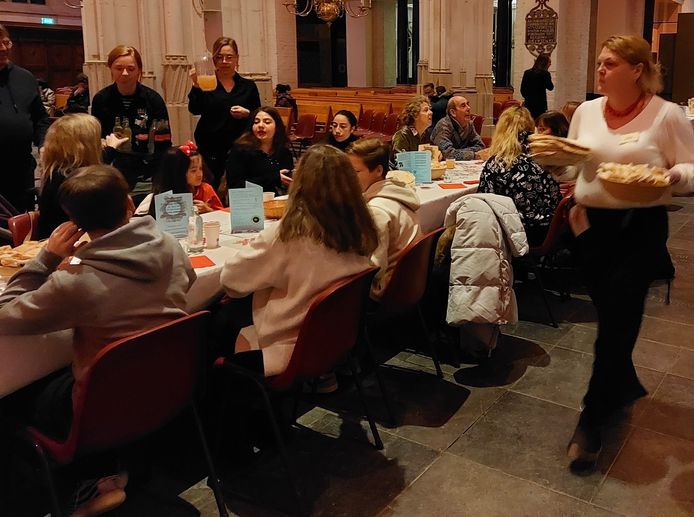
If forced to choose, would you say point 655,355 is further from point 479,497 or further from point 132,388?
point 132,388

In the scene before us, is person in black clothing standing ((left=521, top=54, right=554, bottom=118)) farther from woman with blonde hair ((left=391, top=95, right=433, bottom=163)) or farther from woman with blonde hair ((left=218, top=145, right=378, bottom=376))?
woman with blonde hair ((left=218, top=145, right=378, bottom=376))

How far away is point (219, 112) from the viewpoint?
201 inches

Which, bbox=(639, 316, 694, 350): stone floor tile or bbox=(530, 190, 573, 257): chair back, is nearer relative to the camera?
bbox=(639, 316, 694, 350): stone floor tile

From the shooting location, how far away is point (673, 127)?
2.78m

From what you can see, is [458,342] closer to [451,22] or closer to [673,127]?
[673,127]

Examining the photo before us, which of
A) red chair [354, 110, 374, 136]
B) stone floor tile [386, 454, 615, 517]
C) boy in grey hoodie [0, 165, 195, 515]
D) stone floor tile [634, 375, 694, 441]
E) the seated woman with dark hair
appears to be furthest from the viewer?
red chair [354, 110, 374, 136]

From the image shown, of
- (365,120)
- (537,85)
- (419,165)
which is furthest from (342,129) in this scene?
(365,120)

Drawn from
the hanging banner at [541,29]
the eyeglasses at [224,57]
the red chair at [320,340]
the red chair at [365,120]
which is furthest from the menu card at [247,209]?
the hanging banner at [541,29]

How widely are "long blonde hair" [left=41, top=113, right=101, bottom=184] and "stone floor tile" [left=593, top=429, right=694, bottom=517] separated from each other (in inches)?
106

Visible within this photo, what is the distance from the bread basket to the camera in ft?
12.5

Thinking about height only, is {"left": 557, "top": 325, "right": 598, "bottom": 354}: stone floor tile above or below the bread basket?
below

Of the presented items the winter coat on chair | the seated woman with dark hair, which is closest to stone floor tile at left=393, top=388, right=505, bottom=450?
the winter coat on chair

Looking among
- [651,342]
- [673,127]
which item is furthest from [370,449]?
[651,342]

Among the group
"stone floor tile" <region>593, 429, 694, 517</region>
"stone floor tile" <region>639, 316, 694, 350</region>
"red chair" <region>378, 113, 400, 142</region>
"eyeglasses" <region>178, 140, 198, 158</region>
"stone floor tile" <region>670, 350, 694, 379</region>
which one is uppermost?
"eyeglasses" <region>178, 140, 198, 158</region>
